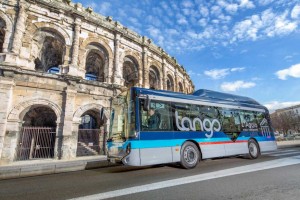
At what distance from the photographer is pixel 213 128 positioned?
7.03 m

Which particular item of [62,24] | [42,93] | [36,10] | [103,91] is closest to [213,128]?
[103,91]

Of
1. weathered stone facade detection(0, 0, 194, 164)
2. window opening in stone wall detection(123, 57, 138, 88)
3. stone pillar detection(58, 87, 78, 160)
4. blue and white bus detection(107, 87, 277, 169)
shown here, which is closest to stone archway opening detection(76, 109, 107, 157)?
weathered stone facade detection(0, 0, 194, 164)

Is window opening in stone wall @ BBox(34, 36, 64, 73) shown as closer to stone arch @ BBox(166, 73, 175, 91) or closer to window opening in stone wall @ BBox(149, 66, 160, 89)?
window opening in stone wall @ BBox(149, 66, 160, 89)

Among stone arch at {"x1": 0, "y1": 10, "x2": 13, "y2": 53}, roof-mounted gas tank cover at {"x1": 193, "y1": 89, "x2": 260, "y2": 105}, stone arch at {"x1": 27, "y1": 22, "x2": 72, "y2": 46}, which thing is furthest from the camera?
stone arch at {"x1": 27, "y1": 22, "x2": 72, "y2": 46}

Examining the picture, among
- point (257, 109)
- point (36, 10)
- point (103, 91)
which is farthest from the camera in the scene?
point (103, 91)

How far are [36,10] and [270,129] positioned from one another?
1673cm

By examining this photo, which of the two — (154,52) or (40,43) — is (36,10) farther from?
(154,52)

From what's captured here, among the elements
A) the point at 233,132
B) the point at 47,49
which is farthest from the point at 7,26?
the point at 233,132

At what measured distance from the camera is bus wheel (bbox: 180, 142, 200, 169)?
5936 mm

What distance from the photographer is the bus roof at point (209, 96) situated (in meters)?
6.18

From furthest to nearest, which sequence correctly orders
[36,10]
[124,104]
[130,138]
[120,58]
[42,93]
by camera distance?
[120,58] < [36,10] < [42,93] < [124,104] < [130,138]

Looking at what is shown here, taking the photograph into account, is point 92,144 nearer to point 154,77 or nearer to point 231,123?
point 154,77

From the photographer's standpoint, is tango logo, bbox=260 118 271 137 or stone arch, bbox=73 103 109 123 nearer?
tango logo, bbox=260 118 271 137

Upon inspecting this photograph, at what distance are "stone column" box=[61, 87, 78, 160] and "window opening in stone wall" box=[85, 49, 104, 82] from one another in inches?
152
